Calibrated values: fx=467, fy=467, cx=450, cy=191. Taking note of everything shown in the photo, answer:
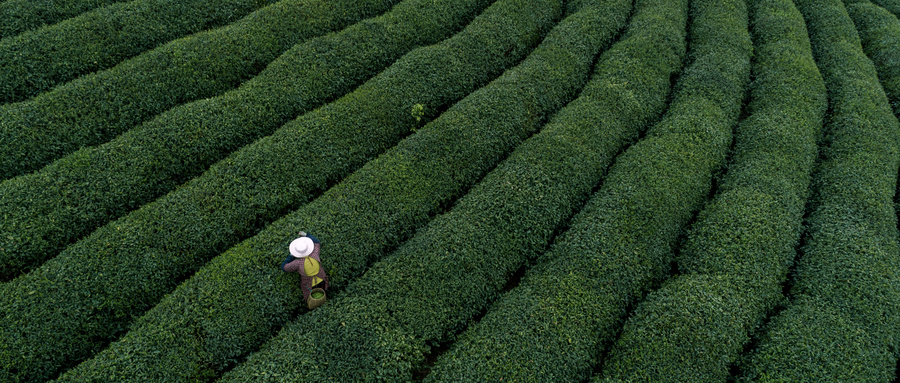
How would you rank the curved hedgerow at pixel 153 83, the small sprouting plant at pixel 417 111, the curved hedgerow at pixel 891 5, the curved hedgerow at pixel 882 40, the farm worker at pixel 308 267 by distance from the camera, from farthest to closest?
the curved hedgerow at pixel 891 5, the curved hedgerow at pixel 882 40, the small sprouting plant at pixel 417 111, the curved hedgerow at pixel 153 83, the farm worker at pixel 308 267

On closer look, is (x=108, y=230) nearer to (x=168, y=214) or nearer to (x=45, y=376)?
(x=168, y=214)

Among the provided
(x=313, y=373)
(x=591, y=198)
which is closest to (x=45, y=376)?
(x=313, y=373)

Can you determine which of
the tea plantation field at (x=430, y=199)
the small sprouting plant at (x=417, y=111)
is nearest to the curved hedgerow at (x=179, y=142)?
the tea plantation field at (x=430, y=199)

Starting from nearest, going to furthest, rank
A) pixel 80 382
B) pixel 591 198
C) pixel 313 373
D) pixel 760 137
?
1. pixel 80 382
2. pixel 313 373
3. pixel 591 198
4. pixel 760 137

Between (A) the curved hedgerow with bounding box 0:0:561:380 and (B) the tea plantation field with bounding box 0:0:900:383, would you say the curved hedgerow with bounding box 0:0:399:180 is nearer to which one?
(B) the tea plantation field with bounding box 0:0:900:383

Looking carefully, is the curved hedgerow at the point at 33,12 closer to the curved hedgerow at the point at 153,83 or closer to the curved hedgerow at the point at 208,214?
the curved hedgerow at the point at 153,83

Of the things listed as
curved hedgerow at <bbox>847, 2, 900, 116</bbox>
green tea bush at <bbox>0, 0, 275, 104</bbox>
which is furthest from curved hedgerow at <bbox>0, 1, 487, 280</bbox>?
curved hedgerow at <bbox>847, 2, 900, 116</bbox>
